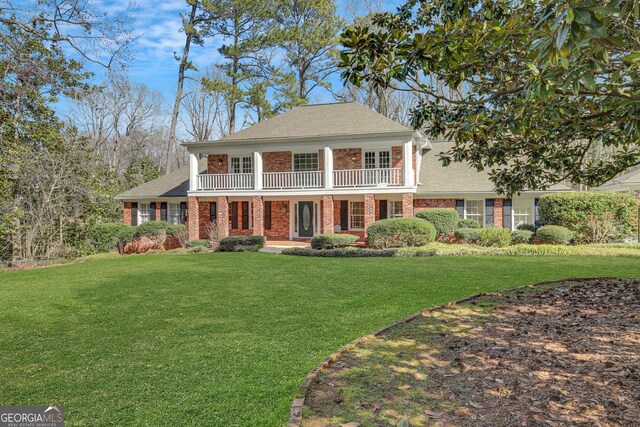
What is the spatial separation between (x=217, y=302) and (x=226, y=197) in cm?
1447

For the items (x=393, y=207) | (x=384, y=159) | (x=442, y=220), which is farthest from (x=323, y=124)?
(x=442, y=220)

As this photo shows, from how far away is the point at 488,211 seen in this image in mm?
19922

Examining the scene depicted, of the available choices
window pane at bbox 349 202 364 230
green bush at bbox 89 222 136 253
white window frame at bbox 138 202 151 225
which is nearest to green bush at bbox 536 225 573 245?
window pane at bbox 349 202 364 230

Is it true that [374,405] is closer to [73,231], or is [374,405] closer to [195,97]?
[73,231]

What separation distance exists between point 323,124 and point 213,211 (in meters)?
7.83

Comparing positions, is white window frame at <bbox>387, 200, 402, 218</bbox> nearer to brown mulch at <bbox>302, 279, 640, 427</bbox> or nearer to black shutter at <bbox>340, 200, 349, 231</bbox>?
black shutter at <bbox>340, 200, 349, 231</bbox>

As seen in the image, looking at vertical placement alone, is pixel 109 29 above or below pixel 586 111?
above

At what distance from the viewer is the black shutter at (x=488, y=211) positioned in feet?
65.3

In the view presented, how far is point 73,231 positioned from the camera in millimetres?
17047

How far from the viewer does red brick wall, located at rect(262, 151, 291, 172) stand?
22109mm

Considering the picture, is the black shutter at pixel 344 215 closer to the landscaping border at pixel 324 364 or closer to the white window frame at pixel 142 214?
the white window frame at pixel 142 214

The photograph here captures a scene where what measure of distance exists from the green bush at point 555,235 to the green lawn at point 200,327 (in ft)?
14.9

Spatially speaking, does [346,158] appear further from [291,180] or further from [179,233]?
[179,233]

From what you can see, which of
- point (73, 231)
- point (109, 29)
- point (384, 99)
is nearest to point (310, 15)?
point (384, 99)
